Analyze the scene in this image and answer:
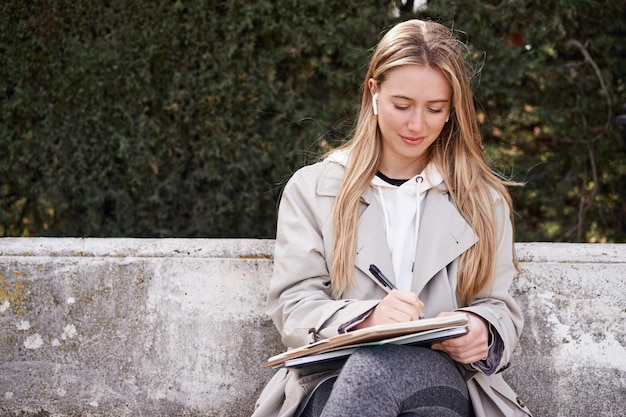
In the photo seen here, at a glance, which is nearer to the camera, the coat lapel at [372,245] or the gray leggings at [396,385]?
the gray leggings at [396,385]

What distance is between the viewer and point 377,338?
180cm

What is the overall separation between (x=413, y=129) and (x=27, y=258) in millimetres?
1403

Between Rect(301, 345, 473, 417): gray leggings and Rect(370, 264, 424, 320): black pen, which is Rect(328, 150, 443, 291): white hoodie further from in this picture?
Rect(301, 345, 473, 417): gray leggings

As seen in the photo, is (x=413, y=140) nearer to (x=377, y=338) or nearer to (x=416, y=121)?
(x=416, y=121)

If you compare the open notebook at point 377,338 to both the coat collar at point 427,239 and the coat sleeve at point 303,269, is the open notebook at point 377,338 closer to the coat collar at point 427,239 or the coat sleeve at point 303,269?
the coat sleeve at point 303,269

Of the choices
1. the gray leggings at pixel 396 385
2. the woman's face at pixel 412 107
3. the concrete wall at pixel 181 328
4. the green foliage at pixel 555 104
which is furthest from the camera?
the green foliage at pixel 555 104

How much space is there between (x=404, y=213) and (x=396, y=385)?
0.64 m

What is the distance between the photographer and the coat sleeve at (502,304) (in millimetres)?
2082

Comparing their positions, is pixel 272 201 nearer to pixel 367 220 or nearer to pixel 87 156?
pixel 87 156

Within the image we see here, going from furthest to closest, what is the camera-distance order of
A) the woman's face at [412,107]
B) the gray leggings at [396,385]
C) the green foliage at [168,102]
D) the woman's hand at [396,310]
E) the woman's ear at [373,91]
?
1. the green foliage at [168,102]
2. the woman's ear at [373,91]
3. the woman's face at [412,107]
4. the woman's hand at [396,310]
5. the gray leggings at [396,385]

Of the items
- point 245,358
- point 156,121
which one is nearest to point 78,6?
point 156,121

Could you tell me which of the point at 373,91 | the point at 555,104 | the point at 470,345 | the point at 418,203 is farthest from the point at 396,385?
the point at 555,104

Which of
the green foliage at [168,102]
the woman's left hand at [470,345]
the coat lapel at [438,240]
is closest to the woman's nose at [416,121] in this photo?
the coat lapel at [438,240]

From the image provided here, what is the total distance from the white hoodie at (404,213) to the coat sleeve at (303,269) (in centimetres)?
16
